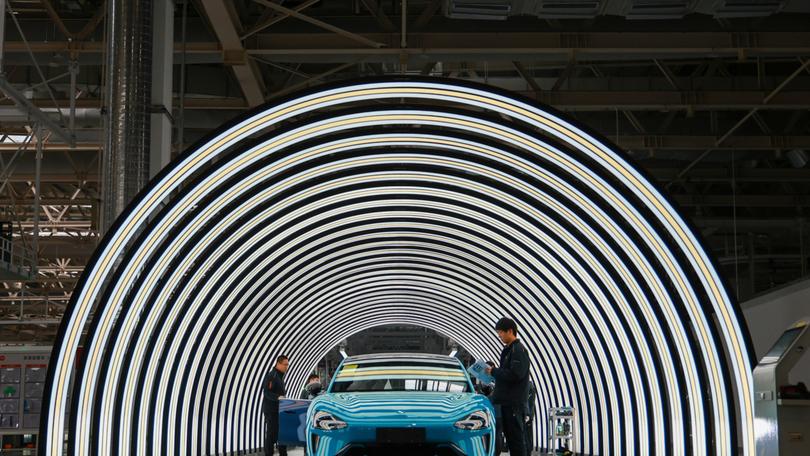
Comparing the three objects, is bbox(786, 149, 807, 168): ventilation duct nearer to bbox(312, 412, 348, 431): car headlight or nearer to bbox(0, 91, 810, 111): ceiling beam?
bbox(0, 91, 810, 111): ceiling beam

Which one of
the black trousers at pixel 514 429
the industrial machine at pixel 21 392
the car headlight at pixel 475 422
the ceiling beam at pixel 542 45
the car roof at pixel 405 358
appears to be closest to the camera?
the car headlight at pixel 475 422

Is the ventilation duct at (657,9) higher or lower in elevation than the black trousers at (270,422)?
higher

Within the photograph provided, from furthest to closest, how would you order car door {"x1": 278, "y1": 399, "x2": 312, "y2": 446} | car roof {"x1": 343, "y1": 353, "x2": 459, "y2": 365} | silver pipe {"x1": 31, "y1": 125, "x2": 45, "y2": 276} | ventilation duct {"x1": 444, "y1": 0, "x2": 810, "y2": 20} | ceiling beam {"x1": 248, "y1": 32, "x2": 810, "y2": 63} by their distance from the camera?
car door {"x1": 278, "y1": 399, "x2": 312, "y2": 446}, silver pipe {"x1": 31, "y1": 125, "x2": 45, "y2": 276}, ceiling beam {"x1": 248, "y1": 32, "x2": 810, "y2": 63}, ventilation duct {"x1": 444, "y1": 0, "x2": 810, "y2": 20}, car roof {"x1": 343, "y1": 353, "x2": 459, "y2": 365}

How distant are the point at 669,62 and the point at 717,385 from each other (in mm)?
10756

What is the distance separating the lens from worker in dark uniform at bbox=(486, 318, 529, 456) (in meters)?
10.8

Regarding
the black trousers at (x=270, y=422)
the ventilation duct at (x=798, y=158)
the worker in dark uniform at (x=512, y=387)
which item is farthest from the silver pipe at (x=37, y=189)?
the ventilation duct at (x=798, y=158)

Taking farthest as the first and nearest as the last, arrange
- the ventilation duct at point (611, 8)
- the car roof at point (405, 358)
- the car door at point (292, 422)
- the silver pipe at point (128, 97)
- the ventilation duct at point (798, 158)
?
the ventilation duct at point (798, 158), the car door at point (292, 422), the silver pipe at point (128, 97), the ventilation duct at point (611, 8), the car roof at point (405, 358)

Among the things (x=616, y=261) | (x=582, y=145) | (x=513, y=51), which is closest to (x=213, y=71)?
(x=513, y=51)

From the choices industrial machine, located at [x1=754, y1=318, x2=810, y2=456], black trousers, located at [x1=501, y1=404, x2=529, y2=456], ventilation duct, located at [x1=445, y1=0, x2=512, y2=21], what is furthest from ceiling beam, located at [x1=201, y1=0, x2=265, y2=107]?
industrial machine, located at [x1=754, y1=318, x2=810, y2=456]

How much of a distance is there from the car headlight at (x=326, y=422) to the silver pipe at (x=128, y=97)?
514 cm

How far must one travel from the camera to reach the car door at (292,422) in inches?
701

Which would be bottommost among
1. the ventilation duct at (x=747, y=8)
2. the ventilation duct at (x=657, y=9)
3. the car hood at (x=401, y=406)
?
the car hood at (x=401, y=406)

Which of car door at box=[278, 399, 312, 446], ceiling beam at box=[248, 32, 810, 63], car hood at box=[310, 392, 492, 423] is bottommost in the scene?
car door at box=[278, 399, 312, 446]

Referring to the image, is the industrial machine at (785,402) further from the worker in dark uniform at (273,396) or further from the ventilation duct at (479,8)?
the worker in dark uniform at (273,396)
